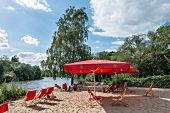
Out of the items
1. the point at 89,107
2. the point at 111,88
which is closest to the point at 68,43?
the point at 111,88

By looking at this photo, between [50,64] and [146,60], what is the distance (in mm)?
14546

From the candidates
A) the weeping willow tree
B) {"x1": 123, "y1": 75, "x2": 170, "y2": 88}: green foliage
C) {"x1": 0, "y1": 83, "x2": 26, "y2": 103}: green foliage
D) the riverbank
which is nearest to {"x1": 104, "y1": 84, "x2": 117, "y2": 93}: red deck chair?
the riverbank

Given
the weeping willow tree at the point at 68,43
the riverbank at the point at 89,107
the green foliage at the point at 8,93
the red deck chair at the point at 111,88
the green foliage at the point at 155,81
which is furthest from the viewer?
the weeping willow tree at the point at 68,43

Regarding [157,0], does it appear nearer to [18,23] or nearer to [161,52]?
[18,23]

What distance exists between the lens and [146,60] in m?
25.6

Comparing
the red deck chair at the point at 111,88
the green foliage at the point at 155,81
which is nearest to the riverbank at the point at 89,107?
the red deck chair at the point at 111,88

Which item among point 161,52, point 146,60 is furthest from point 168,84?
point 161,52

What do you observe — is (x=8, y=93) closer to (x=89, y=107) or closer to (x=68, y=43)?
(x=89, y=107)

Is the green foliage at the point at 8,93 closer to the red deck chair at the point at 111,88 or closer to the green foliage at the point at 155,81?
the red deck chair at the point at 111,88

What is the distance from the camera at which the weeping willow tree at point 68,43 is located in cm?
1958

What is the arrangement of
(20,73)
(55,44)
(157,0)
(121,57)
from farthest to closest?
1. (20,73)
2. (121,57)
3. (55,44)
4. (157,0)

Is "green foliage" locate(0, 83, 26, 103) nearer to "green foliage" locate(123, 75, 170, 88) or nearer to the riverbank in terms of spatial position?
the riverbank

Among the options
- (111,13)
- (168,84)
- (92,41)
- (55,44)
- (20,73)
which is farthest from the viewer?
(20,73)

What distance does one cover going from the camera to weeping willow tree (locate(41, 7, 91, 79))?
19.6 metres
